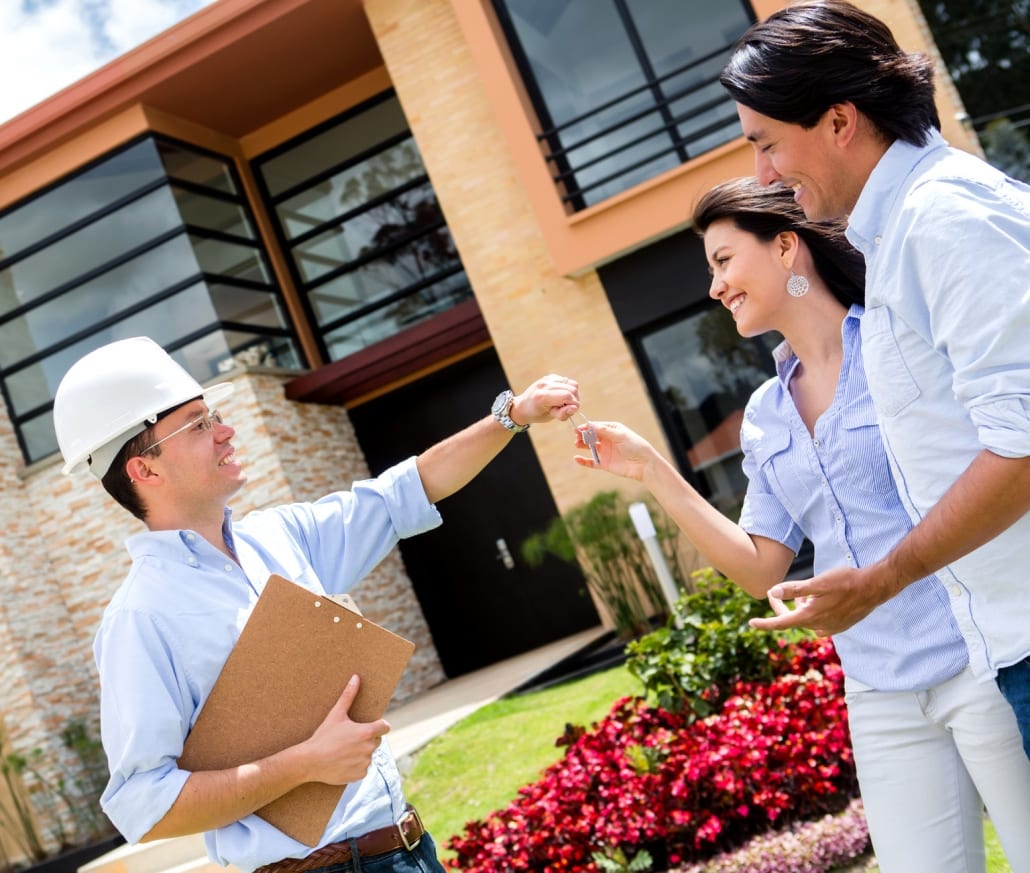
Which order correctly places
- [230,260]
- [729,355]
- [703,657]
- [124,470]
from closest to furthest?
[124,470]
[703,657]
[729,355]
[230,260]

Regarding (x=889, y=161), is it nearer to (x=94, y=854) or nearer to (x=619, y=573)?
(x=619, y=573)

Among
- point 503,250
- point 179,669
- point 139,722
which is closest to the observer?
point 139,722

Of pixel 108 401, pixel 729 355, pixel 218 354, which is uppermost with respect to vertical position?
pixel 218 354

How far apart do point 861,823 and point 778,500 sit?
2069 millimetres

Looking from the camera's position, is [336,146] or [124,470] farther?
[336,146]

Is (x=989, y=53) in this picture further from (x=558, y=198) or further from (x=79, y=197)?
(x=79, y=197)

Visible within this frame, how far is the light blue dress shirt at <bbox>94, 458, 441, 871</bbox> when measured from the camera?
2.12 m

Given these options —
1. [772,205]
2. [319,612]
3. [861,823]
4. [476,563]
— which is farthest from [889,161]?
[476,563]

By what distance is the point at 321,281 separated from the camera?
13.1 metres

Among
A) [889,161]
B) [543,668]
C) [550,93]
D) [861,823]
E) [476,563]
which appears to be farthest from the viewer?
[476,563]

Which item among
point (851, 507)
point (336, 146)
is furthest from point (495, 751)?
point (336, 146)

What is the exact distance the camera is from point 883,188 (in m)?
1.82

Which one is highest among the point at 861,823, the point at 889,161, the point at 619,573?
the point at 889,161

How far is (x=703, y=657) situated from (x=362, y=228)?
359 inches
